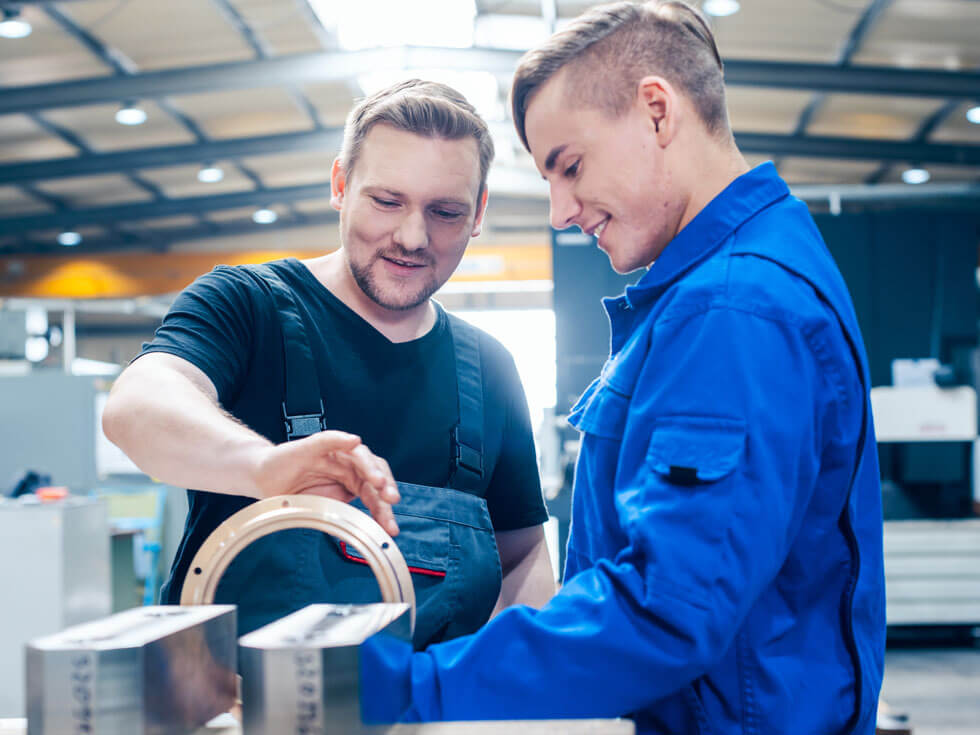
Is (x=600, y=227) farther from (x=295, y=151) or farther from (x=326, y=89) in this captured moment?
(x=295, y=151)

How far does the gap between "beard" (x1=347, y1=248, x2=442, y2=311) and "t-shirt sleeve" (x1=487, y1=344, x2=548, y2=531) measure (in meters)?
0.24

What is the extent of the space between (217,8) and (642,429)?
7.09 meters

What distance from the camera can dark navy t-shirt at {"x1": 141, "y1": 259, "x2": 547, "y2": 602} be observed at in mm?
1253

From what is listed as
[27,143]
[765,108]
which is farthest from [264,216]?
[765,108]

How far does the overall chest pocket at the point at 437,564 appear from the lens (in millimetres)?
1166

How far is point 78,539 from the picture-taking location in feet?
15.2

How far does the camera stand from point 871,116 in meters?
8.94

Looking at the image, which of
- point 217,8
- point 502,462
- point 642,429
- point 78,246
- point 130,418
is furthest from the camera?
point 78,246

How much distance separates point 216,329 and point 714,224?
705 mm

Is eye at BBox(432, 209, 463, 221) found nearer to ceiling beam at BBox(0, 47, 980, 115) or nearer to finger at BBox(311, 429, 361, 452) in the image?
finger at BBox(311, 429, 361, 452)

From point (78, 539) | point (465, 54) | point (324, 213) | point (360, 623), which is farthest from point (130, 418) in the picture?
point (324, 213)

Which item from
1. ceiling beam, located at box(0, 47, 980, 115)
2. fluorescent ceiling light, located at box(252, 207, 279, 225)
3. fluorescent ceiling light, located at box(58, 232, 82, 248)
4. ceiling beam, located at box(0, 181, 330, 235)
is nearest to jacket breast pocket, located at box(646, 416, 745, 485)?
ceiling beam, located at box(0, 47, 980, 115)

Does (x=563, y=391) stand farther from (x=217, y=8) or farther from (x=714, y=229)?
(x=714, y=229)

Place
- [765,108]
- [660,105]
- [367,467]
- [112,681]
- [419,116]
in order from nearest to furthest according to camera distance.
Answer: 1. [112,681]
2. [367,467]
3. [660,105]
4. [419,116]
5. [765,108]
